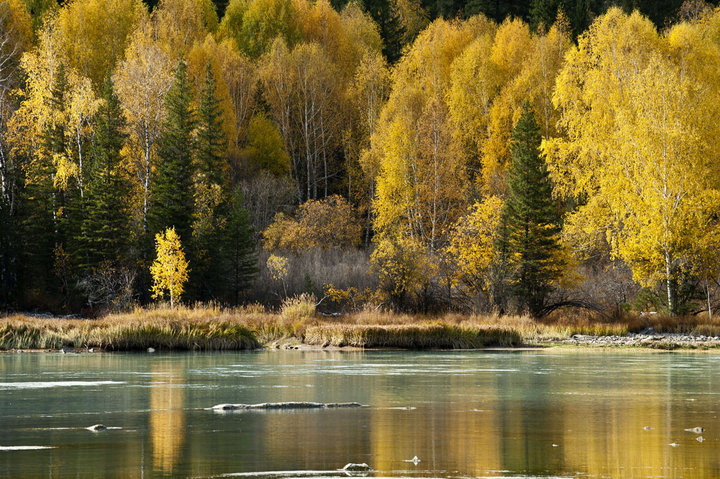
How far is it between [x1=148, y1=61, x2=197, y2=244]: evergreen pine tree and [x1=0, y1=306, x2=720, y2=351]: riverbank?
896 centimetres

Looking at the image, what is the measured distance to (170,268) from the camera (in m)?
46.5

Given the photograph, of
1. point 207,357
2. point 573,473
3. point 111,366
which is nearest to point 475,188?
point 207,357

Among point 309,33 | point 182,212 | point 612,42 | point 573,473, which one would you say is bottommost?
point 573,473

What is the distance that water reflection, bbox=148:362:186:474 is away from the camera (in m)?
13.0

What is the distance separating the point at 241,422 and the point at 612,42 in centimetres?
4157

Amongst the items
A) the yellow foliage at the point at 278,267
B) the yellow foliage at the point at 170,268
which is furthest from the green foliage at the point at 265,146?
the yellow foliage at the point at 170,268

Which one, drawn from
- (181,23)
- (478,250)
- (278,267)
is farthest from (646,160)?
(181,23)

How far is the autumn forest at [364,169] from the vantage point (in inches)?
1786

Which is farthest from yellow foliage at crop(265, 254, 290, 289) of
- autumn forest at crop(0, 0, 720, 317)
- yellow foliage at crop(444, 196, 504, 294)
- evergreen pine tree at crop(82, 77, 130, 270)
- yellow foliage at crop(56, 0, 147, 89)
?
yellow foliage at crop(56, 0, 147, 89)

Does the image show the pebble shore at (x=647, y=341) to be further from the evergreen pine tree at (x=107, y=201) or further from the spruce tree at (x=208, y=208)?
the evergreen pine tree at (x=107, y=201)

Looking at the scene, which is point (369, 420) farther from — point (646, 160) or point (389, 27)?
point (389, 27)

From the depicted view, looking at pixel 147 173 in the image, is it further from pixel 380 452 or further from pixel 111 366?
pixel 380 452

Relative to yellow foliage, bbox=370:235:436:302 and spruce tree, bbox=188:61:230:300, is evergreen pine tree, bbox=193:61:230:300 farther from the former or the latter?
yellow foliage, bbox=370:235:436:302

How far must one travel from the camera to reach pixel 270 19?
81.9 meters
